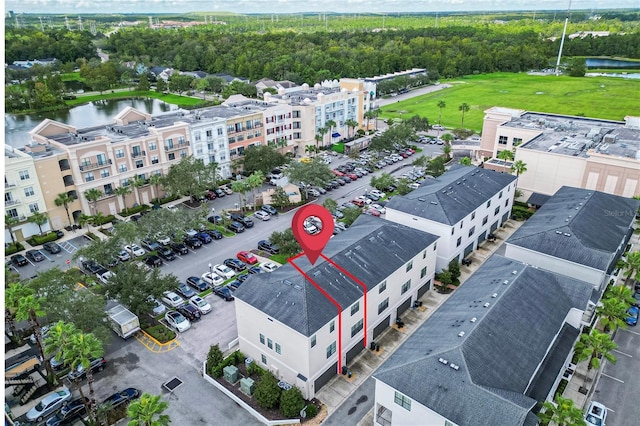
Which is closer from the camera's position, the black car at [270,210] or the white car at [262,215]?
the white car at [262,215]

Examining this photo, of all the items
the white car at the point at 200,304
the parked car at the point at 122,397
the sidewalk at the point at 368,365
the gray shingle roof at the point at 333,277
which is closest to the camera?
the gray shingle roof at the point at 333,277

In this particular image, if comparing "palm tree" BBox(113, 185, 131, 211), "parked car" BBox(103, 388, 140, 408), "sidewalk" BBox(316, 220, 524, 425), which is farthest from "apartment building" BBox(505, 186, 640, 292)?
"palm tree" BBox(113, 185, 131, 211)

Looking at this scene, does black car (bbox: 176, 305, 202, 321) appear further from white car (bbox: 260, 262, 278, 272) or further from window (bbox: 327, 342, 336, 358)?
window (bbox: 327, 342, 336, 358)

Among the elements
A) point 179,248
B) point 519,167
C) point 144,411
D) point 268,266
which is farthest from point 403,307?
point 519,167

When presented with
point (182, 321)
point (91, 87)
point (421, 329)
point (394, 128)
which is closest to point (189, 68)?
point (91, 87)

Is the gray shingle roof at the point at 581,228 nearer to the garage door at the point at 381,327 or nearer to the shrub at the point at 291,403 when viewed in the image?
the garage door at the point at 381,327

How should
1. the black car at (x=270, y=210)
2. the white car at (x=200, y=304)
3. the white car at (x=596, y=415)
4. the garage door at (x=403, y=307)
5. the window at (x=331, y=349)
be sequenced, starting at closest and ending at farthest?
the white car at (x=596, y=415) → the window at (x=331, y=349) → the garage door at (x=403, y=307) → the white car at (x=200, y=304) → the black car at (x=270, y=210)

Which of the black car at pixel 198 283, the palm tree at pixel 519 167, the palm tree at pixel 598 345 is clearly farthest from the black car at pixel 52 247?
the palm tree at pixel 519 167
